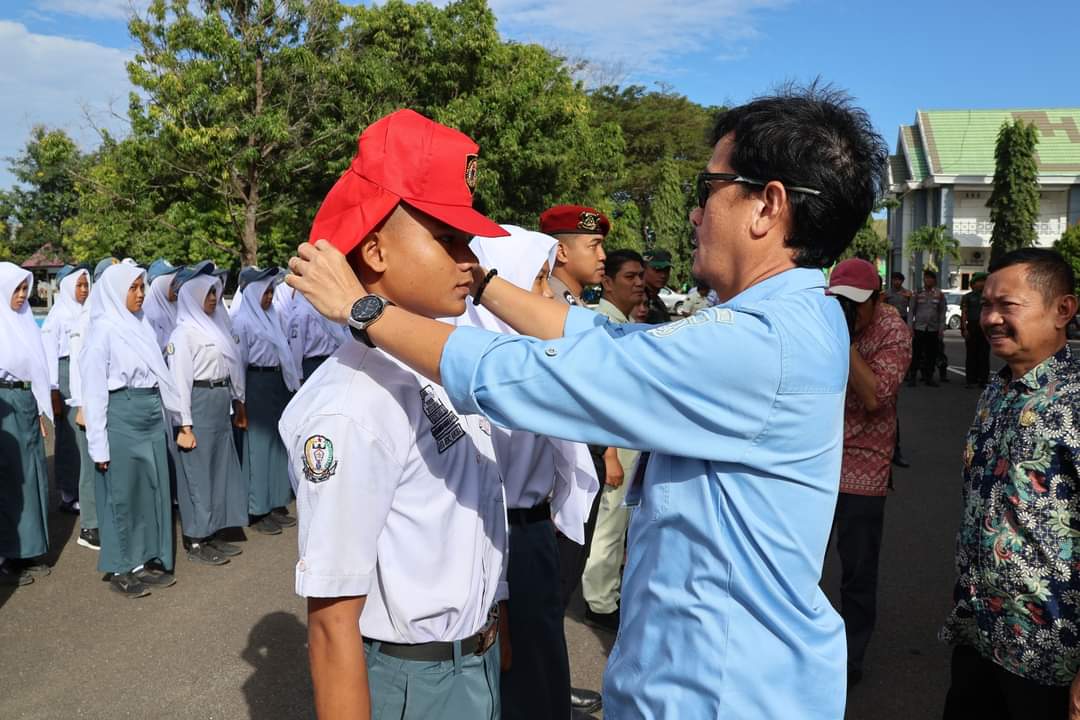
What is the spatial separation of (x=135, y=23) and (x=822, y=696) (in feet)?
57.9

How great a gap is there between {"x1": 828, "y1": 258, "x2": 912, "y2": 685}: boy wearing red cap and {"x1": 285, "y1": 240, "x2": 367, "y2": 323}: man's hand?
9.52 feet

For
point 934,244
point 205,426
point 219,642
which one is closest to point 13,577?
point 205,426

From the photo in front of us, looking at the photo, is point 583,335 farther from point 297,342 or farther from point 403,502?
point 297,342

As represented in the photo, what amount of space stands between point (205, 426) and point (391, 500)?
5212mm

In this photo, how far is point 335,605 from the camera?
1627 mm

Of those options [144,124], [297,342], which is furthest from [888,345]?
[144,124]

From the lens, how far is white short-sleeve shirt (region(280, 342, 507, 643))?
1.61 metres

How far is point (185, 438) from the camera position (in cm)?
616

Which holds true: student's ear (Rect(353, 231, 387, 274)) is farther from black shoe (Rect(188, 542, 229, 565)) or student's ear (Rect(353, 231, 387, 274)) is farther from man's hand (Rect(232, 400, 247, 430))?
man's hand (Rect(232, 400, 247, 430))

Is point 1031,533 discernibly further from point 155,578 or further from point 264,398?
point 264,398

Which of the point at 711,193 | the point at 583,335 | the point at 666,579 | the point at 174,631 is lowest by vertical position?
the point at 174,631

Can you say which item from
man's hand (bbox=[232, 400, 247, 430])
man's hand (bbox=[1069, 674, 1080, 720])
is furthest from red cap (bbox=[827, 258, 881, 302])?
man's hand (bbox=[232, 400, 247, 430])

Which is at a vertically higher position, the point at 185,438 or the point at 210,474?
the point at 185,438

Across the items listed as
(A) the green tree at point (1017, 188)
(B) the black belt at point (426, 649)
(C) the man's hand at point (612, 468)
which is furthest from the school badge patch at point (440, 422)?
(A) the green tree at point (1017, 188)
